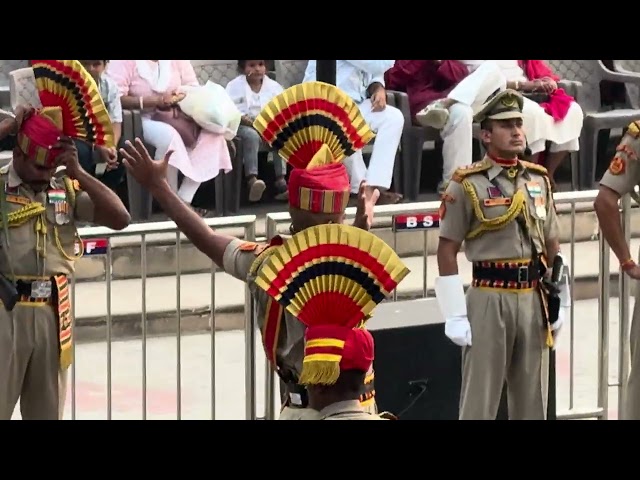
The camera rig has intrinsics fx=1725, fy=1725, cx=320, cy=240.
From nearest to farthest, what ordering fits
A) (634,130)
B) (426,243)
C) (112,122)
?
1. (634,130)
2. (426,243)
3. (112,122)

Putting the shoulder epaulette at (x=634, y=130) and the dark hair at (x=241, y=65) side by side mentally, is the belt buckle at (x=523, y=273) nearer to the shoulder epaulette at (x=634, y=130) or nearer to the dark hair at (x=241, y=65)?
the shoulder epaulette at (x=634, y=130)

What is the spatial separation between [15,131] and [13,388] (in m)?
1.05

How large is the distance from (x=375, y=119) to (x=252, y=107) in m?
0.86

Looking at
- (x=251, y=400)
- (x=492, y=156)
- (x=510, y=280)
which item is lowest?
(x=251, y=400)

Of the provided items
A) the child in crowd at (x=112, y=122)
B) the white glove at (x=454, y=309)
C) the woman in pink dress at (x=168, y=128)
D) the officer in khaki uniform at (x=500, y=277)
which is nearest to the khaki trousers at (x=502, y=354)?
the officer in khaki uniform at (x=500, y=277)

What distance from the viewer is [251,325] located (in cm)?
815

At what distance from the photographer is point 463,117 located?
479 inches

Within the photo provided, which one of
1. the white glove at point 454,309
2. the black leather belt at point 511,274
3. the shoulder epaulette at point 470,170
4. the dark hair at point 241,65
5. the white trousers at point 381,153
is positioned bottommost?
the white glove at point 454,309

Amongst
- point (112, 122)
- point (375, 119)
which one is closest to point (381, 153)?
point (375, 119)

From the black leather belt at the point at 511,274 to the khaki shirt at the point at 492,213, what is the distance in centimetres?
4

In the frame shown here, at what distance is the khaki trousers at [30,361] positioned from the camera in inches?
277

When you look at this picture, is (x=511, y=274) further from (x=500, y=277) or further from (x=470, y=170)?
(x=470, y=170)
